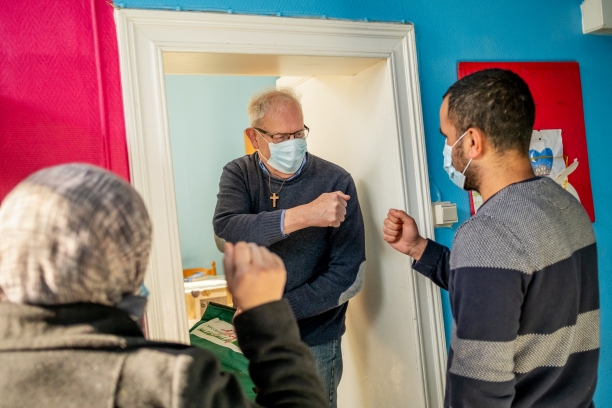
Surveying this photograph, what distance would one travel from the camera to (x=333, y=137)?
222cm

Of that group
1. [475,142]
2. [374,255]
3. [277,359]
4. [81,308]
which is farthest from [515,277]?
[374,255]

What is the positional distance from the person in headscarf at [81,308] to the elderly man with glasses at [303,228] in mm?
1034

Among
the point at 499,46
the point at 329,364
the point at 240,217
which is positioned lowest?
the point at 329,364

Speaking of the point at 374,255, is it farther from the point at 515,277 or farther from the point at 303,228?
the point at 515,277

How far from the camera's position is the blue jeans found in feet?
6.02

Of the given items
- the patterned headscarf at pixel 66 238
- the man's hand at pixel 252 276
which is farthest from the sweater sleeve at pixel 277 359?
the patterned headscarf at pixel 66 238

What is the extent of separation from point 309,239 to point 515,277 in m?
0.89

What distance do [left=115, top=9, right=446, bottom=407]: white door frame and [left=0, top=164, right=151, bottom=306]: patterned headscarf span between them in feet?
2.59

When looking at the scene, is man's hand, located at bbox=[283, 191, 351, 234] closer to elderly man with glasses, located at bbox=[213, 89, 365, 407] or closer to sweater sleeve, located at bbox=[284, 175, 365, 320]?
elderly man with glasses, located at bbox=[213, 89, 365, 407]

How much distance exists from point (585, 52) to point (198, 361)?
204 cm

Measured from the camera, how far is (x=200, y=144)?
4.12 metres

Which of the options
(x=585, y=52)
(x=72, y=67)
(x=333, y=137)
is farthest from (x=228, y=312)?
(x=585, y=52)

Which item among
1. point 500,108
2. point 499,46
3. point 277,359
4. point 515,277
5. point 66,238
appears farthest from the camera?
point 499,46

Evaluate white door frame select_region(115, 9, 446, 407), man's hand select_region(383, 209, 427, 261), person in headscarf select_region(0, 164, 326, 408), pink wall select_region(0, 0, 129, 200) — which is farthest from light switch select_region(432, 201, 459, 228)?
person in headscarf select_region(0, 164, 326, 408)
